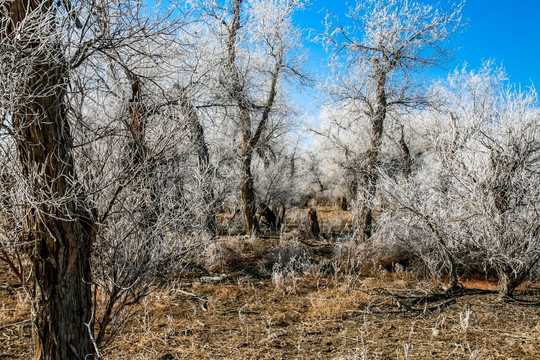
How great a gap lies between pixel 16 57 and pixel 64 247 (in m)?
1.38

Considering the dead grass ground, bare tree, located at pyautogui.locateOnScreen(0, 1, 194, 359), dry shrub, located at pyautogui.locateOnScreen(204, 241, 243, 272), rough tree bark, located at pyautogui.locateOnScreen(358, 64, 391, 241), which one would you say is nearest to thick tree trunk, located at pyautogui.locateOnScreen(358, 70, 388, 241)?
rough tree bark, located at pyautogui.locateOnScreen(358, 64, 391, 241)

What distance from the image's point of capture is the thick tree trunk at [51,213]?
9.09 feet

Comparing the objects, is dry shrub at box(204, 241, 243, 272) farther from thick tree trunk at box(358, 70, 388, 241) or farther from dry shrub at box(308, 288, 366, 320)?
thick tree trunk at box(358, 70, 388, 241)

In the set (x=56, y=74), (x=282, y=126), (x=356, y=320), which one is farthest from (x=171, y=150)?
(x=282, y=126)

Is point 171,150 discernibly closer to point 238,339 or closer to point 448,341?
point 238,339

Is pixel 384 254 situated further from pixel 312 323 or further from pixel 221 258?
pixel 312 323

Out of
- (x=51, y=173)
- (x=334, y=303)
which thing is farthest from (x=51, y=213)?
(x=334, y=303)

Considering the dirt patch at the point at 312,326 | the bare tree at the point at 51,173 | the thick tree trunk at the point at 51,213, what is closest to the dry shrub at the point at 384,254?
the dirt patch at the point at 312,326

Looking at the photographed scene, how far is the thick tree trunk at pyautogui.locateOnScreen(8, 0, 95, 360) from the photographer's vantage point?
9.09 feet

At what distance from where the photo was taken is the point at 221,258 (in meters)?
8.09

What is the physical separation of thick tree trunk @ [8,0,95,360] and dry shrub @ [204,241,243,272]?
4625mm

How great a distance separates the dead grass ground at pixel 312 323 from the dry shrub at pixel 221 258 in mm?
782

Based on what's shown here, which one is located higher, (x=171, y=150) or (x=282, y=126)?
(x=282, y=126)

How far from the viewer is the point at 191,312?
5.45 meters
